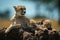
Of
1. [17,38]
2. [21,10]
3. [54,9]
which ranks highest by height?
[21,10]

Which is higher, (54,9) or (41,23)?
(41,23)

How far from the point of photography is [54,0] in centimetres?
2272

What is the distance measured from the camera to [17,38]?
4516 millimetres

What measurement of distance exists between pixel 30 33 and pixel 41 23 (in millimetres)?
703

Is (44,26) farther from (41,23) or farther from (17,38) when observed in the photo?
(17,38)

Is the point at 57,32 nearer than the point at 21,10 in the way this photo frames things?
Yes

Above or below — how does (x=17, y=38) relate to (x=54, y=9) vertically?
above

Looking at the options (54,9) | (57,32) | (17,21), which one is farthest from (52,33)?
(54,9)

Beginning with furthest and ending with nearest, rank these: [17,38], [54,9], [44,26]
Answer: [54,9] < [44,26] < [17,38]

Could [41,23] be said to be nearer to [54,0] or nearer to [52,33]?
[52,33]

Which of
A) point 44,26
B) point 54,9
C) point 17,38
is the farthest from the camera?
point 54,9

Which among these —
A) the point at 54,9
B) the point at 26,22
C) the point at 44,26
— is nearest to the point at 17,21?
the point at 26,22

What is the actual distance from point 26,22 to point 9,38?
61 centimetres

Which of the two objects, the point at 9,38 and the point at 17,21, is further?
the point at 17,21
